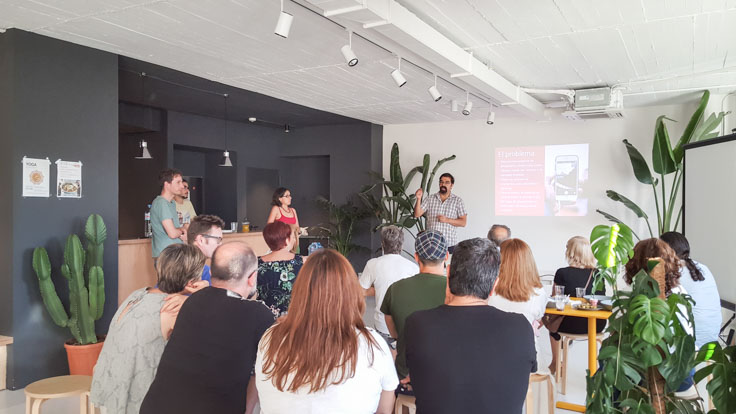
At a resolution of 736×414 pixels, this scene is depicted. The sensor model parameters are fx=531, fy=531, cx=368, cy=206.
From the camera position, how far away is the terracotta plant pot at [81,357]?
4.09 meters

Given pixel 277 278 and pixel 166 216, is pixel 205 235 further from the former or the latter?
pixel 166 216

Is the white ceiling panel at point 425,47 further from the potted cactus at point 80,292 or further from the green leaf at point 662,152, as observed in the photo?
the potted cactus at point 80,292

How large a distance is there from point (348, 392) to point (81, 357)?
331 cm

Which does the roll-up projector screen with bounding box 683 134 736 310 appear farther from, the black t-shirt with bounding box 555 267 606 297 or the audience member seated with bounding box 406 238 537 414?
the audience member seated with bounding box 406 238 537 414

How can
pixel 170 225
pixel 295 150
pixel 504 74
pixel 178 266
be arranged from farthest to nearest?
1. pixel 295 150
2. pixel 504 74
3. pixel 170 225
4. pixel 178 266

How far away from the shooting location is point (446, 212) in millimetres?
7223

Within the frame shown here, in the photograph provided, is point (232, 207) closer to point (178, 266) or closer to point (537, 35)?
point (537, 35)

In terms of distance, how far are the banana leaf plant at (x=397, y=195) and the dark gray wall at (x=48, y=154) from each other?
14.6 feet

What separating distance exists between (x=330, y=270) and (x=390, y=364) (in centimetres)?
38

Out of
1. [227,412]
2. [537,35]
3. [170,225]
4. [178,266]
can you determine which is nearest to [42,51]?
[170,225]

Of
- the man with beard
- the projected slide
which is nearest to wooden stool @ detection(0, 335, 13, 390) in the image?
the man with beard

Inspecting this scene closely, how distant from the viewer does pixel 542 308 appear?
10.00 feet

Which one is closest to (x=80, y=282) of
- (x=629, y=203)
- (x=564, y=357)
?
(x=564, y=357)

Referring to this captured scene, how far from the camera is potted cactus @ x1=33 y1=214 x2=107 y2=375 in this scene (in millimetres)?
3916
